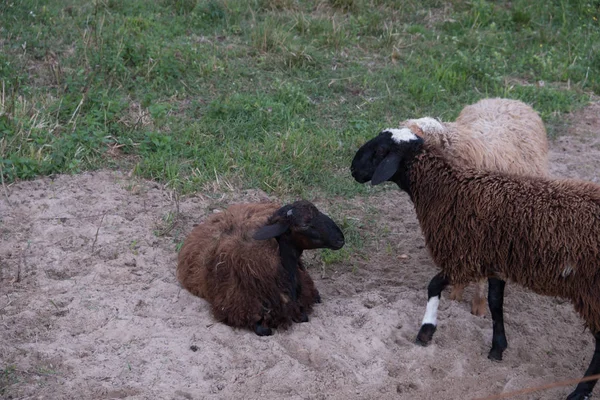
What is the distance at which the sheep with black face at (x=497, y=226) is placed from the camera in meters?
5.09

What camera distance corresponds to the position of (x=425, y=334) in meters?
5.79

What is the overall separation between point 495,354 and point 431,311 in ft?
1.78

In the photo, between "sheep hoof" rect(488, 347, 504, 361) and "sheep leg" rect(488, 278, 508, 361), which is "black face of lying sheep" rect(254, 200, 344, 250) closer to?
"sheep leg" rect(488, 278, 508, 361)

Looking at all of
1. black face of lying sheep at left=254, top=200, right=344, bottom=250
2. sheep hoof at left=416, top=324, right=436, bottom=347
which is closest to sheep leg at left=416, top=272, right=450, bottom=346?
sheep hoof at left=416, top=324, right=436, bottom=347

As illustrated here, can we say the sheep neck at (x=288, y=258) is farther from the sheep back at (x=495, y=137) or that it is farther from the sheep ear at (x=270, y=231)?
the sheep back at (x=495, y=137)

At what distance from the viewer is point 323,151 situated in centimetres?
837

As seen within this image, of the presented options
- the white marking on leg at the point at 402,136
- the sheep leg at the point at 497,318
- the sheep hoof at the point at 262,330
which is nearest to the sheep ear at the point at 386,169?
the white marking on leg at the point at 402,136

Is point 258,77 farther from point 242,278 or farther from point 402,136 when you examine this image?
point 242,278

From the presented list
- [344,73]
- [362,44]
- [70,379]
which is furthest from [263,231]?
[362,44]

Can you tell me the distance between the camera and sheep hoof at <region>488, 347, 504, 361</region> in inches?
224

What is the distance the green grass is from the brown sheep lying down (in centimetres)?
155

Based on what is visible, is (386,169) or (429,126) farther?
(429,126)

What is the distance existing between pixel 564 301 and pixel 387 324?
1.59m

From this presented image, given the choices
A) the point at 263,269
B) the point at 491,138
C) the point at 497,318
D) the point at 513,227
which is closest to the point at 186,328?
the point at 263,269
